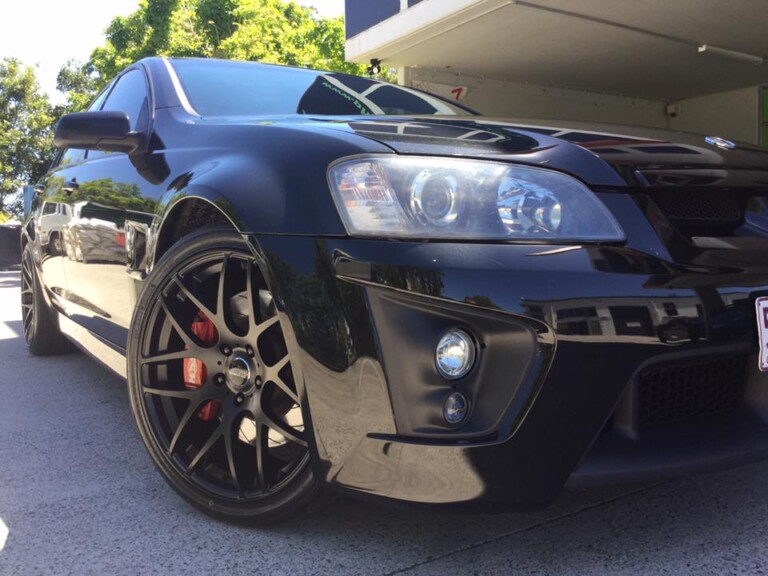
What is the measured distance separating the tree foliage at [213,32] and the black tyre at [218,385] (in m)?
17.2

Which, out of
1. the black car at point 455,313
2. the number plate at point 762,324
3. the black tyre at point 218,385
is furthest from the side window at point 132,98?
the number plate at point 762,324

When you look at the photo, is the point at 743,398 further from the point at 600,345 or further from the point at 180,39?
the point at 180,39

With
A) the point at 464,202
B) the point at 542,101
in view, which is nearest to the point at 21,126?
the point at 542,101

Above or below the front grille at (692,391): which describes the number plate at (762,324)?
above

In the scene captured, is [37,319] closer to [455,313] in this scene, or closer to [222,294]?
[222,294]

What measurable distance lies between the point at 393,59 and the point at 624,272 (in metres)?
7.35

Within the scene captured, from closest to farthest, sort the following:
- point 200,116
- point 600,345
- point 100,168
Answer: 1. point 600,345
2. point 200,116
3. point 100,168

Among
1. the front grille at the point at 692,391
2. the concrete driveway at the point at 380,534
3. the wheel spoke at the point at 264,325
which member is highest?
the wheel spoke at the point at 264,325

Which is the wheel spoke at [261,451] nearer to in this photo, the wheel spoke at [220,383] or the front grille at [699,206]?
the wheel spoke at [220,383]

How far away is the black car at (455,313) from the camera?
1.49 metres

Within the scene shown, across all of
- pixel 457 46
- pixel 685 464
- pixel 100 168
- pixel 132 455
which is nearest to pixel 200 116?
pixel 100 168

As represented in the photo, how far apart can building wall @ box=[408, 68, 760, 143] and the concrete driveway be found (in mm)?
7270

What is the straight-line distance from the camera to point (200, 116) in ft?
8.07

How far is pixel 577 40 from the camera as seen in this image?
26.2ft
